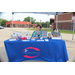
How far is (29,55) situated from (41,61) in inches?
18.7

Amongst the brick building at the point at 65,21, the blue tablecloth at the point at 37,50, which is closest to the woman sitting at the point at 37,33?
the blue tablecloth at the point at 37,50

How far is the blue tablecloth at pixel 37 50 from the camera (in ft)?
10.3

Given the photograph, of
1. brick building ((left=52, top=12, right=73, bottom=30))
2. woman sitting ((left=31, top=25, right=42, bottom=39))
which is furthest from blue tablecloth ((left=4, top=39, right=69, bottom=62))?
brick building ((left=52, top=12, right=73, bottom=30))

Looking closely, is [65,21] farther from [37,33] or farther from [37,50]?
[37,50]

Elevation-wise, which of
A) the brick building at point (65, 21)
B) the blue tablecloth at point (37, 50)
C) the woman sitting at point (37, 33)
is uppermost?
the brick building at point (65, 21)

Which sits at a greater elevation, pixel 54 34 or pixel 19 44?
pixel 54 34

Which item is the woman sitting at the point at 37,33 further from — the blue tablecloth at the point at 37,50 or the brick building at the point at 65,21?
the brick building at the point at 65,21

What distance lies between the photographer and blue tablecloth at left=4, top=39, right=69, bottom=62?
313cm

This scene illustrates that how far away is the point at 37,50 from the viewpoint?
126 inches
